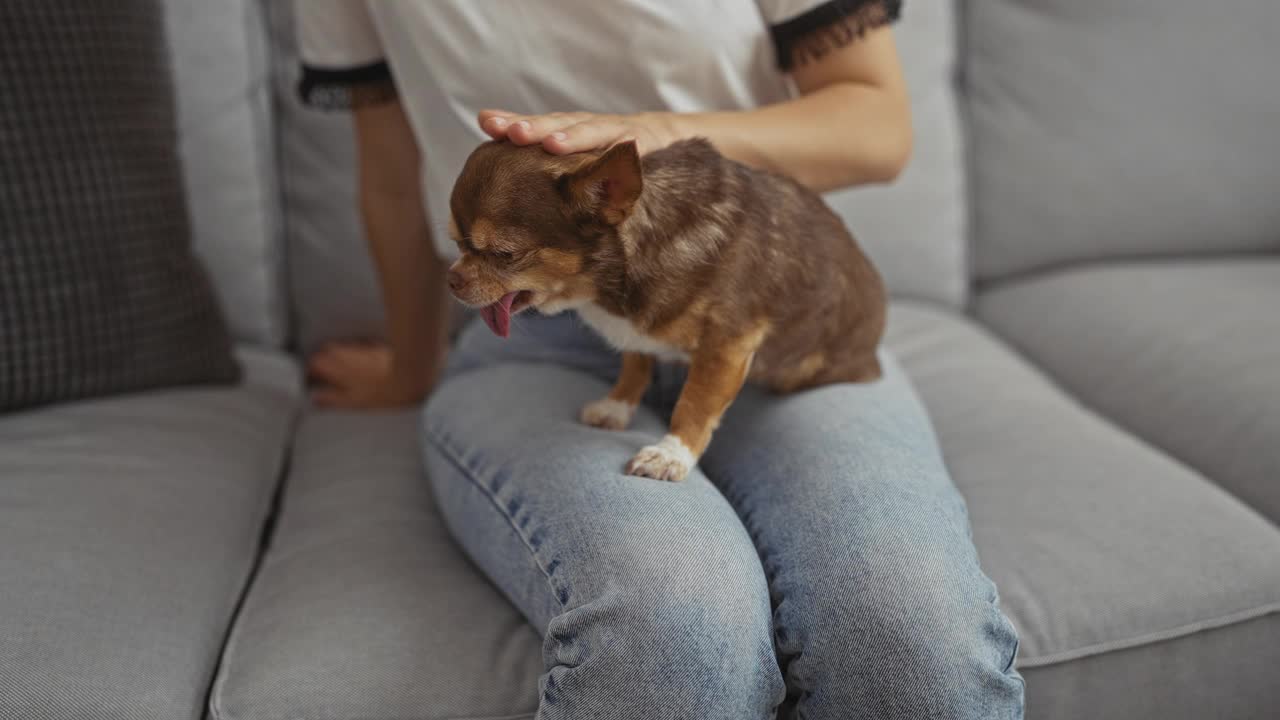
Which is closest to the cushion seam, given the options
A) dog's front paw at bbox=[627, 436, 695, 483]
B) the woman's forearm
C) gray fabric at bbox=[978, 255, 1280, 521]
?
gray fabric at bbox=[978, 255, 1280, 521]

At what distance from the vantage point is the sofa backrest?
6.61 feet

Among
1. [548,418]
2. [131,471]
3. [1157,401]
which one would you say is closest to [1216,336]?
[1157,401]

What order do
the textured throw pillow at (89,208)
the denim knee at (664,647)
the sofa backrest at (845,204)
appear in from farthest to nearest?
1. the sofa backrest at (845,204)
2. the textured throw pillow at (89,208)
3. the denim knee at (664,647)

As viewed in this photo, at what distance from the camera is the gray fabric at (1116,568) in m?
1.22

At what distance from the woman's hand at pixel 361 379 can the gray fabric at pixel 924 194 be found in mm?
885

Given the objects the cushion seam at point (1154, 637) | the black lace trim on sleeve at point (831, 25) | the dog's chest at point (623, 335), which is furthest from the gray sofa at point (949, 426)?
the black lace trim on sleeve at point (831, 25)

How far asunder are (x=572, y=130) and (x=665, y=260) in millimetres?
168

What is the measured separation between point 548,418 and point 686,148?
378 millimetres

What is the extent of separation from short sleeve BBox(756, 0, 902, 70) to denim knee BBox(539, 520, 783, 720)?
717 millimetres

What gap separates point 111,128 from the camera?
5.25 feet

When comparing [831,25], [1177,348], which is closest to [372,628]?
[831,25]

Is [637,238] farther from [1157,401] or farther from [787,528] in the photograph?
[1157,401]

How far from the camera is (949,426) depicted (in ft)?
5.42

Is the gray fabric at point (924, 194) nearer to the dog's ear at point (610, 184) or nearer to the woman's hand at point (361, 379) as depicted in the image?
the woman's hand at point (361, 379)
